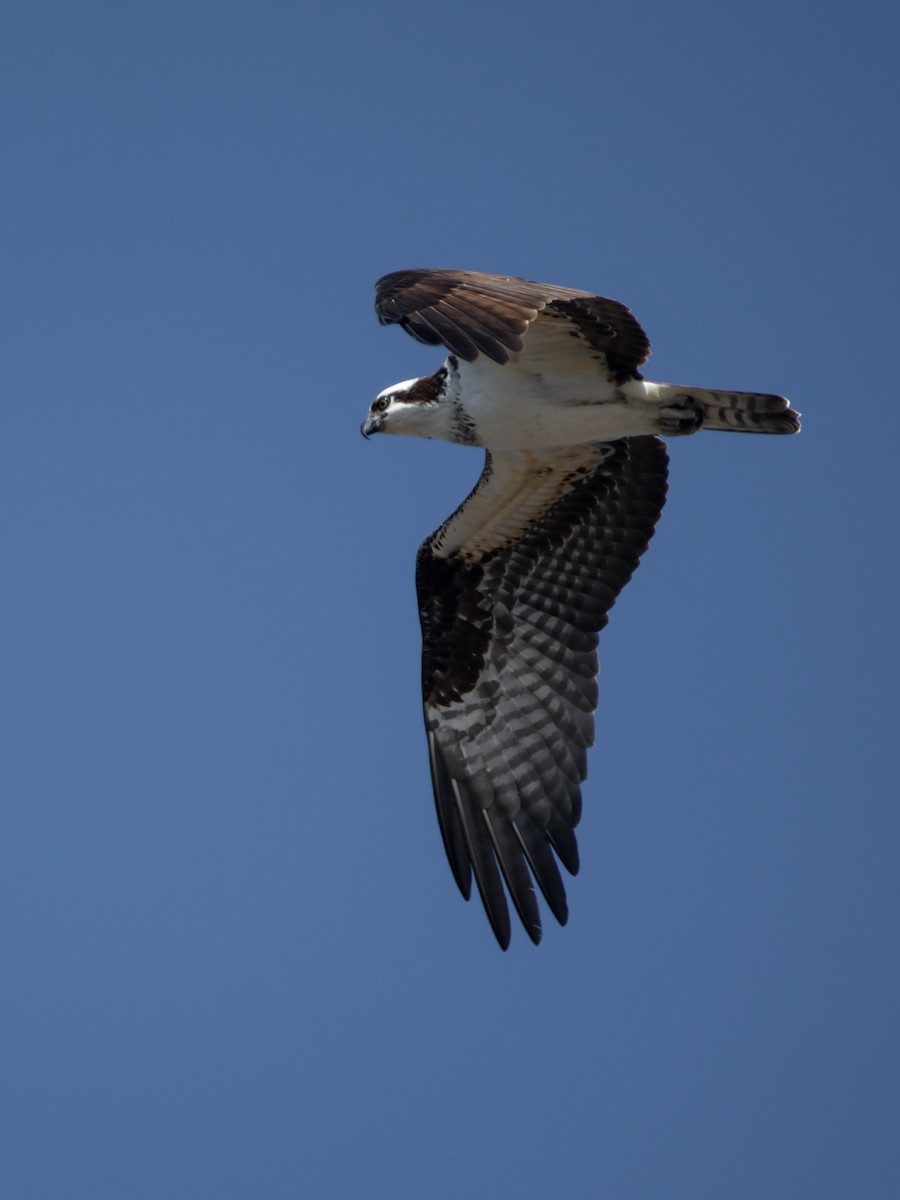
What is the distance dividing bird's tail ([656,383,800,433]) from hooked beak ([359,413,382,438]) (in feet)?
5.68

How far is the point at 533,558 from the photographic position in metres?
12.1

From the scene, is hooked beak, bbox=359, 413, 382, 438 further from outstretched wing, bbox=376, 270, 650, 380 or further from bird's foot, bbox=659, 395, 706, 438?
bird's foot, bbox=659, 395, 706, 438

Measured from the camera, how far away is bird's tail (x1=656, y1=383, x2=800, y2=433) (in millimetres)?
10516

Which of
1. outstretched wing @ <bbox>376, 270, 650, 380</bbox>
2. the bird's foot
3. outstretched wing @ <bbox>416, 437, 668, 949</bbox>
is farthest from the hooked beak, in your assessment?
the bird's foot

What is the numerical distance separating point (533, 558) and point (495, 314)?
3.59 meters

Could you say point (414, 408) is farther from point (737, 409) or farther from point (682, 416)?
point (737, 409)

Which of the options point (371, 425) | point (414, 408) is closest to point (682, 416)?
point (414, 408)

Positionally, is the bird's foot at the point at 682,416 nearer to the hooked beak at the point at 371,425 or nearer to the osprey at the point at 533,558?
the osprey at the point at 533,558

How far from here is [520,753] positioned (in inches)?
472

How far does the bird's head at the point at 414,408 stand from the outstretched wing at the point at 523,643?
2.50 feet

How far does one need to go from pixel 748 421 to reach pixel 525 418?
1310mm

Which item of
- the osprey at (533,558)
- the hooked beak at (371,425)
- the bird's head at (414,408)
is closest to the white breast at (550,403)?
the osprey at (533,558)

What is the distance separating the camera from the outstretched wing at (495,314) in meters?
8.48

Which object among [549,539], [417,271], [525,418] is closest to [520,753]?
[549,539]
